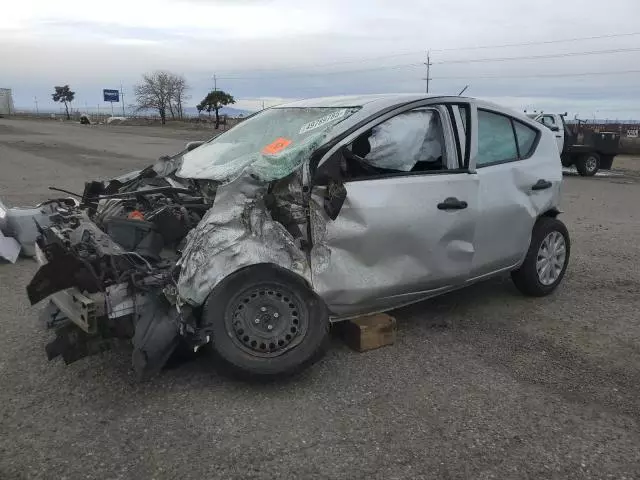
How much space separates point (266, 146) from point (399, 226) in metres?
1.14

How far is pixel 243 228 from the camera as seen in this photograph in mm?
3621

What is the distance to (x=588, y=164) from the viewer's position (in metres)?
19.2

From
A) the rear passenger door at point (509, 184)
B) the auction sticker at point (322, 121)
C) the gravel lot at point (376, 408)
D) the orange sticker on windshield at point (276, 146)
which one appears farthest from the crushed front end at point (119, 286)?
the rear passenger door at point (509, 184)

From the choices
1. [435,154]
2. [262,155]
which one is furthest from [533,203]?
[262,155]

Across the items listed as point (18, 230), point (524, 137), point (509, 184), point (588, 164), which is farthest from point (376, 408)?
point (588, 164)

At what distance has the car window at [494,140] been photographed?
463 cm

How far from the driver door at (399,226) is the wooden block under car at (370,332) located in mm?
115

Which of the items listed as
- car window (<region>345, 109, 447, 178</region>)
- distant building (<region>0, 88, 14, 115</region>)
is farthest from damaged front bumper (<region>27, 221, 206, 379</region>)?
distant building (<region>0, 88, 14, 115</region>)

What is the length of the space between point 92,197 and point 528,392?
3529mm

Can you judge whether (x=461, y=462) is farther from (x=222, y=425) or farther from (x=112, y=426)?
(x=112, y=426)

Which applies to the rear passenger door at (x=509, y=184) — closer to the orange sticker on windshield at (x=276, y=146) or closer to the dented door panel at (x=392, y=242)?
the dented door panel at (x=392, y=242)

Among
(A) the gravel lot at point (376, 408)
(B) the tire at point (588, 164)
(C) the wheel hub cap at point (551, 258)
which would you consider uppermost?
(C) the wheel hub cap at point (551, 258)

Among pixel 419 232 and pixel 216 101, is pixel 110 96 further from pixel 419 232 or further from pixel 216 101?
pixel 419 232

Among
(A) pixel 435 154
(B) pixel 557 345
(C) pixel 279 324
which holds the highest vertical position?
(A) pixel 435 154
